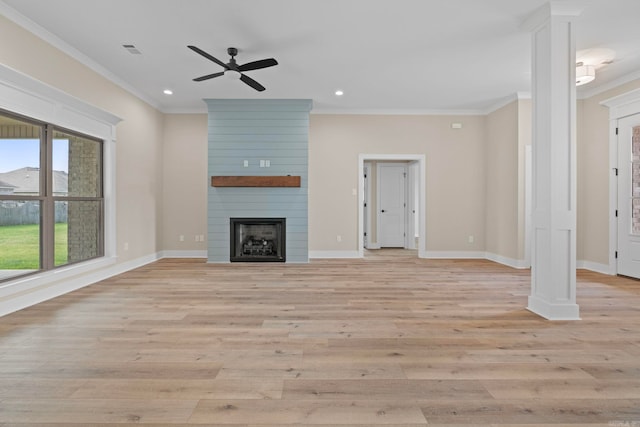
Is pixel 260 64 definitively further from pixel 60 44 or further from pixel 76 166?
pixel 76 166

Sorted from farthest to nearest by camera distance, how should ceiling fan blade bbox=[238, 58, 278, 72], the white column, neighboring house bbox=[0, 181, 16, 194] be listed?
ceiling fan blade bbox=[238, 58, 278, 72] < neighboring house bbox=[0, 181, 16, 194] < the white column

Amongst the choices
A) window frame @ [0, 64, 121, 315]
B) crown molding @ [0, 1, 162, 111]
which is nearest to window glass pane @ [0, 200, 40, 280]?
window frame @ [0, 64, 121, 315]

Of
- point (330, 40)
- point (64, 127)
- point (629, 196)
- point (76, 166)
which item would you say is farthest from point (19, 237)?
point (629, 196)

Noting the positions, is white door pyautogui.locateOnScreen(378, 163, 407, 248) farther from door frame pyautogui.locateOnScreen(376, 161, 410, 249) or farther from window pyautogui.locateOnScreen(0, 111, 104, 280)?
window pyautogui.locateOnScreen(0, 111, 104, 280)

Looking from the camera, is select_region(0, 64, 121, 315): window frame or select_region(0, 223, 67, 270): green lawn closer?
select_region(0, 64, 121, 315): window frame

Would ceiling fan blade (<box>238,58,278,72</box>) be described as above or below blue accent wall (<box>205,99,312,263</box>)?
above

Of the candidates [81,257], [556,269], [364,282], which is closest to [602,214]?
[556,269]

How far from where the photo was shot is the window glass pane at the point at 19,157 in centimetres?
335

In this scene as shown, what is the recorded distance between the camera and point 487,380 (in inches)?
76.2

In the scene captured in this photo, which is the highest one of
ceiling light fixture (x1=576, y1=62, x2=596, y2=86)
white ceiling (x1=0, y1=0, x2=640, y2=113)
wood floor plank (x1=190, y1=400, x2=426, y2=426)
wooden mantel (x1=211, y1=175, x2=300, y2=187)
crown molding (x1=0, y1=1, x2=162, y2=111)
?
white ceiling (x1=0, y1=0, x2=640, y2=113)

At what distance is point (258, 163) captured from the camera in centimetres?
605

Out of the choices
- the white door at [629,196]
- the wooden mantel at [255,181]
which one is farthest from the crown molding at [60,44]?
the white door at [629,196]

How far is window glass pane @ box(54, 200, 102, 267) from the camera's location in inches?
159

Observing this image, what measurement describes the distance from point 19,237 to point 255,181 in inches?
128
